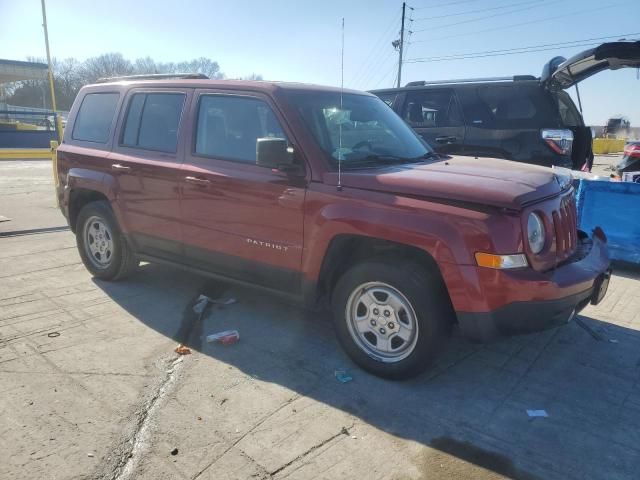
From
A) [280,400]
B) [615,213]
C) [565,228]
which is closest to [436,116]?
[615,213]

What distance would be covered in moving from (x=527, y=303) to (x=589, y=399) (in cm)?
90

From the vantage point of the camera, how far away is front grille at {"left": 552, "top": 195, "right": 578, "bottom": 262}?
129 inches

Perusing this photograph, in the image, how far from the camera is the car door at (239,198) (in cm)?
366

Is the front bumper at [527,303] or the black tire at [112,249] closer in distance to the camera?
the front bumper at [527,303]

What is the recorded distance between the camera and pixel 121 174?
4664mm

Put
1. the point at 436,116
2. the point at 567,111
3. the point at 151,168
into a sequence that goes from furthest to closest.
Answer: the point at 436,116
the point at 567,111
the point at 151,168

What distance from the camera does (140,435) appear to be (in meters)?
2.76

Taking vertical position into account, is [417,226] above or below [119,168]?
below

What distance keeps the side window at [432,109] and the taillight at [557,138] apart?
3.86 ft

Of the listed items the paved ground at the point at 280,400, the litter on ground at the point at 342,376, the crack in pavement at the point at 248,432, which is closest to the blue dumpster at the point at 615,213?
the paved ground at the point at 280,400

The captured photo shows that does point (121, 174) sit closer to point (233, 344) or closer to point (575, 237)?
point (233, 344)

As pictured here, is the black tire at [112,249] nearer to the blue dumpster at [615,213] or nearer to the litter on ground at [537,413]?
the litter on ground at [537,413]

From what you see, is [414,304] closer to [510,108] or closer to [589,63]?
[510,108]

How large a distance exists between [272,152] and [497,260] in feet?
5.25
